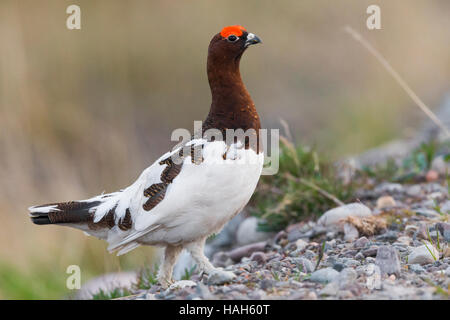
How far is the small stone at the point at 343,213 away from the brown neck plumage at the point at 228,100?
120 cm

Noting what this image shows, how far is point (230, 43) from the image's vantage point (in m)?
3.86

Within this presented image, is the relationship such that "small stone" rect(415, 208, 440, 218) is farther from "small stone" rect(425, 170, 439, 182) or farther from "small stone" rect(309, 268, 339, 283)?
"small stone" rect(309, 268, 339, 283)

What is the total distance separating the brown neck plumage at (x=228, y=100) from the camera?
149 inches

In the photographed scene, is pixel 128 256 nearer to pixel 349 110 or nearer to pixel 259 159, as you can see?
pixel 259 159

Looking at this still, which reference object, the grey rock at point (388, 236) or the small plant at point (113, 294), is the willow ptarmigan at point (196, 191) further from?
the grey rock at point (388, 236)

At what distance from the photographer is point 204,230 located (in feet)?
12.0

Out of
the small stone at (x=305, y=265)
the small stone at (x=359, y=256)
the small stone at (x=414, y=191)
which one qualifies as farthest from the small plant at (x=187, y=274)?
the small stone at (x=414, y=191)

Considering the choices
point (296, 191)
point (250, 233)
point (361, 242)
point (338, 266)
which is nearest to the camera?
point (338, 266)

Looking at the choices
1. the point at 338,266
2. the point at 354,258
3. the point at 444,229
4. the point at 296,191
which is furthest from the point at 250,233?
the point at 338,266

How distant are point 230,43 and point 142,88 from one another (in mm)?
6395

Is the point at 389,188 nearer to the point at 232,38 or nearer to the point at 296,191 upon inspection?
the point at 296,191

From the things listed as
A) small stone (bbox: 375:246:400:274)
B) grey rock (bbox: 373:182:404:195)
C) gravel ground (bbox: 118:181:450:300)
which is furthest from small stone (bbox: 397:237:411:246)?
grey rock (bbox: 373:182:404:195)

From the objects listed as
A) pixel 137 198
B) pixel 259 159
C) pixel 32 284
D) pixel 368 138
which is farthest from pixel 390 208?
pixel 368 138
